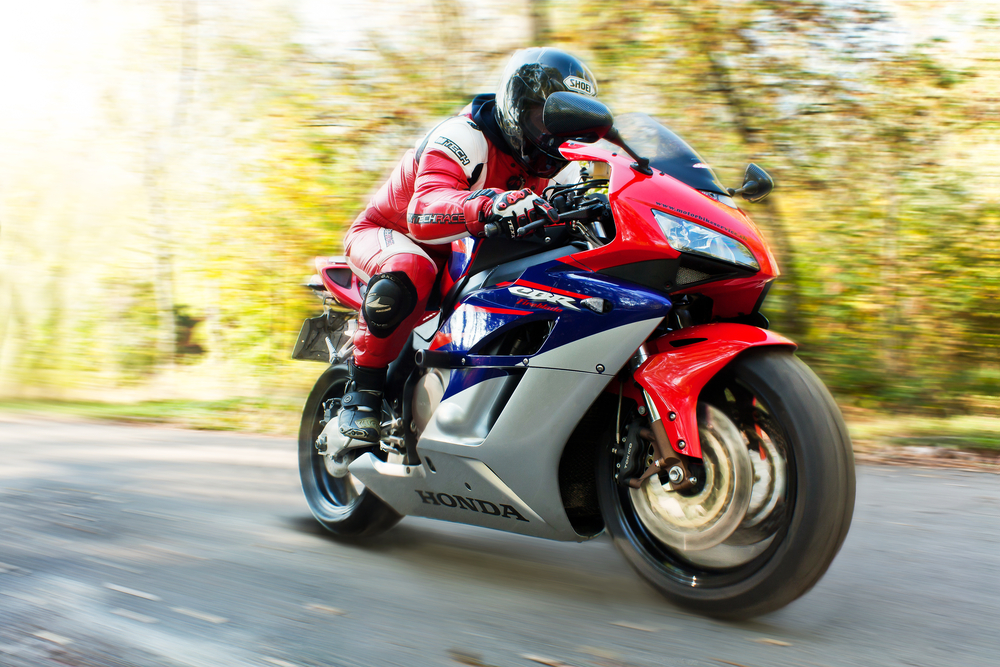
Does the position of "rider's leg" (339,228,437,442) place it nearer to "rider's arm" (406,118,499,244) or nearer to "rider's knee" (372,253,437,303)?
"rider's knee" (372,253,437,303)

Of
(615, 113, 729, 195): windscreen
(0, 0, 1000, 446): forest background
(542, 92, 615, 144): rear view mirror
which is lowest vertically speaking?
(0, 0, 1000, 446): forest background

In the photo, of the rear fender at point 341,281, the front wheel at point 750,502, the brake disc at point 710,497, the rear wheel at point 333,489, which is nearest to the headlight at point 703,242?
the front wheel at point 750,502

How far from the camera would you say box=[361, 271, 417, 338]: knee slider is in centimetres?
290

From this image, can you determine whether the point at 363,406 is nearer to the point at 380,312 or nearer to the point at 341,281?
the point at 380,312

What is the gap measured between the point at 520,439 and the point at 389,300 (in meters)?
→ 0.84

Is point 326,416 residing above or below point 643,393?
below

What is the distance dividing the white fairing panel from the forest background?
14.4ft

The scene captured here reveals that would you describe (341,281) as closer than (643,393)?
No

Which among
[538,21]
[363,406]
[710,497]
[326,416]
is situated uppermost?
[538,21]

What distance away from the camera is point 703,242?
216 cm

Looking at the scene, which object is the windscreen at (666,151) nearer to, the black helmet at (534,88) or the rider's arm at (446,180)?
the black helmet at (534,88)

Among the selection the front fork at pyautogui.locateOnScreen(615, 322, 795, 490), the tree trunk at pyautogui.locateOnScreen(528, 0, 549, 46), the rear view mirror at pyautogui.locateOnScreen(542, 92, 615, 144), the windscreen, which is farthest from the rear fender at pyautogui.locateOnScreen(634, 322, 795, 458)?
the tree trunk at pyautogui.locateOnScreen(528, 0, 549, 46)

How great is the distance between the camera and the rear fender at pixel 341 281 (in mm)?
3426

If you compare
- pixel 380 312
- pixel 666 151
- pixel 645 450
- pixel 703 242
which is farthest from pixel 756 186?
pixel 380 312
